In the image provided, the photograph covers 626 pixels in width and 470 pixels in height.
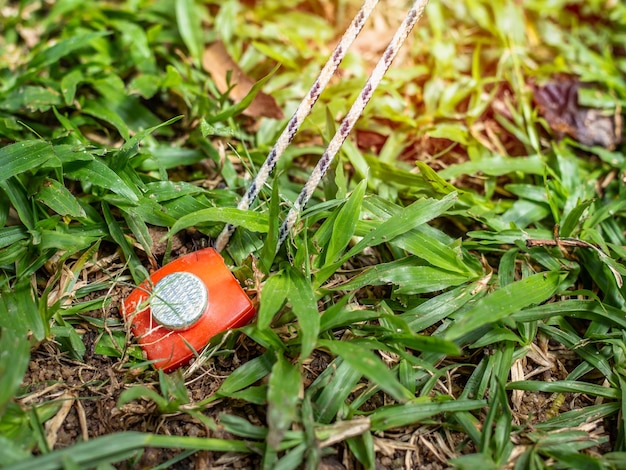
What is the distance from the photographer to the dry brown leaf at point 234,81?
7.46ft

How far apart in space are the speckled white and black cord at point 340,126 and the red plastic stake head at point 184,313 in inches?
7.6

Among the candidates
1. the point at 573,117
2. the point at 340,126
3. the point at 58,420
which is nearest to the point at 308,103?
the point at 340,126

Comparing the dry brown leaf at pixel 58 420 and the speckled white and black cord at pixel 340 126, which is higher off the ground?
the speckled white and black cord at pixel 340 126

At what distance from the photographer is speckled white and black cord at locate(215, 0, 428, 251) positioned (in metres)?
1.64

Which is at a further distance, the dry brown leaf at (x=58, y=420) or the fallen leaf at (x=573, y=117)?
the fallen leaf at (x=573, y=117)

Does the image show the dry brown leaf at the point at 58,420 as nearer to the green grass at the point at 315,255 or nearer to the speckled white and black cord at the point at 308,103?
the green grass at the point at 315,255

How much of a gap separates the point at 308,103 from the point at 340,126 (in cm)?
12

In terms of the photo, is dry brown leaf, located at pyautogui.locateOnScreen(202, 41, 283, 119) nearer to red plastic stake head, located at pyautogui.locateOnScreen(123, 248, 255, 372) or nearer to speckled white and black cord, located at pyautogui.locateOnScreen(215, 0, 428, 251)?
speckled white and black cord, located at pyautogui.locateOnScreen(215, 0, 428, 251)

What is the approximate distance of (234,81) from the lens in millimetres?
2400

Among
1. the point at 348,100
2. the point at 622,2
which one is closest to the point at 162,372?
the point at 348,100

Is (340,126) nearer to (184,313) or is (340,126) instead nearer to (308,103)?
(308,103)

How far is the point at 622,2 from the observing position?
9.53ft

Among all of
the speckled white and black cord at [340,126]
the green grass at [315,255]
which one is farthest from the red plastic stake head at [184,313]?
the speckled white and black cord at [340,126]

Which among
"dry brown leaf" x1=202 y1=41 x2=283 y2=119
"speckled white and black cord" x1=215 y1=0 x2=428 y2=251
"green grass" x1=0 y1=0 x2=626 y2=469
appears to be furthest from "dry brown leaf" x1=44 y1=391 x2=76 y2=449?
"dry brown leaf" x1=202 y1=41 x2=283 y2=119
